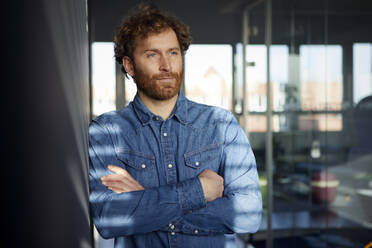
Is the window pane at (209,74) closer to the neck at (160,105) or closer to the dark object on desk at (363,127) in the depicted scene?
the dark object on desk at (363,127)

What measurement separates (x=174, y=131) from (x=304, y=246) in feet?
7.36

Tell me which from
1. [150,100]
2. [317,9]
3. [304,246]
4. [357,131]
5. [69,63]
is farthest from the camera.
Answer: [304,246]

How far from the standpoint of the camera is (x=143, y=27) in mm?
1268

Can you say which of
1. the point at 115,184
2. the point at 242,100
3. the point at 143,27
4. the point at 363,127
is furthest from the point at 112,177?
the point at 242,100

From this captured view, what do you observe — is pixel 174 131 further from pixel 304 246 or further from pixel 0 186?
pixel 304 246

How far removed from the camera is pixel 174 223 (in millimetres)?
1182

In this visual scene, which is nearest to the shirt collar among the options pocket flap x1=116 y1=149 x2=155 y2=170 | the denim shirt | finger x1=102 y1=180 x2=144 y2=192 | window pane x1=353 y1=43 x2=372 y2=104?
the denim shirt

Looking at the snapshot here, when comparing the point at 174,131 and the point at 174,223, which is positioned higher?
the point at 174,131

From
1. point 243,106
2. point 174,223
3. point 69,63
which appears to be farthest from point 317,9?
point 69,63

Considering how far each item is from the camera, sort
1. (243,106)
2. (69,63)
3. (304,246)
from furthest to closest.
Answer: (243,106)
(304,246)
(69,63)

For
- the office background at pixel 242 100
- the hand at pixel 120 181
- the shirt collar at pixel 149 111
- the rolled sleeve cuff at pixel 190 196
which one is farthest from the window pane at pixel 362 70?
the hand at pixel 120 181

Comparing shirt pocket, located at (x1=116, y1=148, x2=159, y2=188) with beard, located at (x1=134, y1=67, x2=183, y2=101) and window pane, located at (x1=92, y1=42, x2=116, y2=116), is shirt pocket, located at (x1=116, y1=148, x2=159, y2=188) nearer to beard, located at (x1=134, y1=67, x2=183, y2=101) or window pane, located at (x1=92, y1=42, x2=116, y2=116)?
beard, located at (x1=134, y1=67, x2=183, y2=101)

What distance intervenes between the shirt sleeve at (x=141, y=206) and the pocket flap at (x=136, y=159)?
107mm

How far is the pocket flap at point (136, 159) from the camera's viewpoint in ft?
4.11
